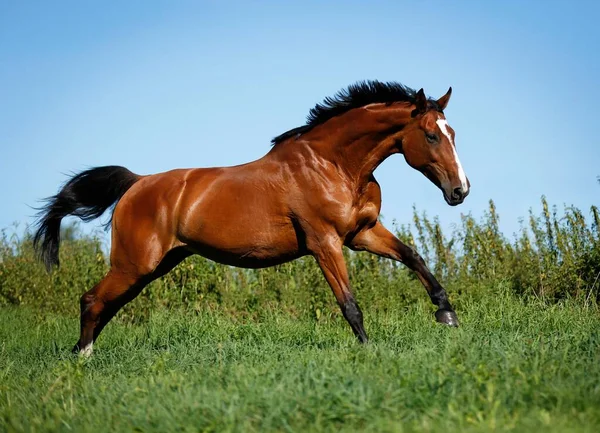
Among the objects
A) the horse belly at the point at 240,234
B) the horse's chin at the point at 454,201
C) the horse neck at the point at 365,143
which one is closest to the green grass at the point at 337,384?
the horse belly at the point at 240,234

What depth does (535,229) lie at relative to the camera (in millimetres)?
10875

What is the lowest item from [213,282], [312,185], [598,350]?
[598,350]

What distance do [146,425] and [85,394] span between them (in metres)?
1.19

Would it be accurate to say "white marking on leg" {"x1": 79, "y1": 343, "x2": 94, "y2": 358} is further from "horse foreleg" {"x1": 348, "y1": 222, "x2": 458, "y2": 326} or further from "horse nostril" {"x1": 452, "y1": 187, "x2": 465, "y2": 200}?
"horse nostril" {"x1": 452, "y1": 187, "x2": 465, "y2": 200}

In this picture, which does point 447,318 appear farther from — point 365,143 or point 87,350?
point 87,350

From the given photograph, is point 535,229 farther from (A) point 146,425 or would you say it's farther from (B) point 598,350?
(A) point 146,425

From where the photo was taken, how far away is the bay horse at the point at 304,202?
708cm

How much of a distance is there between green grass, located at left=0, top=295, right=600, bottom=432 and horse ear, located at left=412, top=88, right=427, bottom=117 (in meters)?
2.09

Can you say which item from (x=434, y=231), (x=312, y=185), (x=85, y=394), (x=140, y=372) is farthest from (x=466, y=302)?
(x=85, y=394)

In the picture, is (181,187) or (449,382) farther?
(181,187)

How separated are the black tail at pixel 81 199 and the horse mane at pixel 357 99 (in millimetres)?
2284

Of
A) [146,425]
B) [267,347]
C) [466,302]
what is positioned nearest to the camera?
[146,425]

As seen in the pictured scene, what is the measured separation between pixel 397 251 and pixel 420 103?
148cm

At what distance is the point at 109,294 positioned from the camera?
813 centimetres
